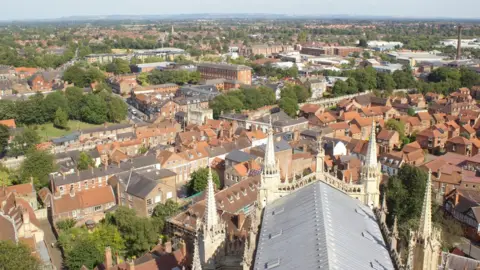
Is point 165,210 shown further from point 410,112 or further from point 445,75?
point 445,75

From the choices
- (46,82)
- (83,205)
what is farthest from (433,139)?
(46,82)

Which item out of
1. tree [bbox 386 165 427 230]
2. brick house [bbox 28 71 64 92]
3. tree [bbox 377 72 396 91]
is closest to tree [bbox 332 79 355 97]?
tree [bbox 377 72 396 91]

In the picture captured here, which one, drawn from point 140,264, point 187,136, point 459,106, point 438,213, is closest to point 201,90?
point 187,136

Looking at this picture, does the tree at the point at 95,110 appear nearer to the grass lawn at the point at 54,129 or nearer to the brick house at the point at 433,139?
the grass lawn at the point at 54,129

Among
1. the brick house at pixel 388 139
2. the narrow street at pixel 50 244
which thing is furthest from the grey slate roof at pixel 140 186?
the brick house at pixel 388 139

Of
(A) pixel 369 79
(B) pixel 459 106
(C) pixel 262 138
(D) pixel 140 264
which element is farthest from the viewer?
(A) pixel 369 79

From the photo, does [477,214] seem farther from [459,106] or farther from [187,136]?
[459,106]
